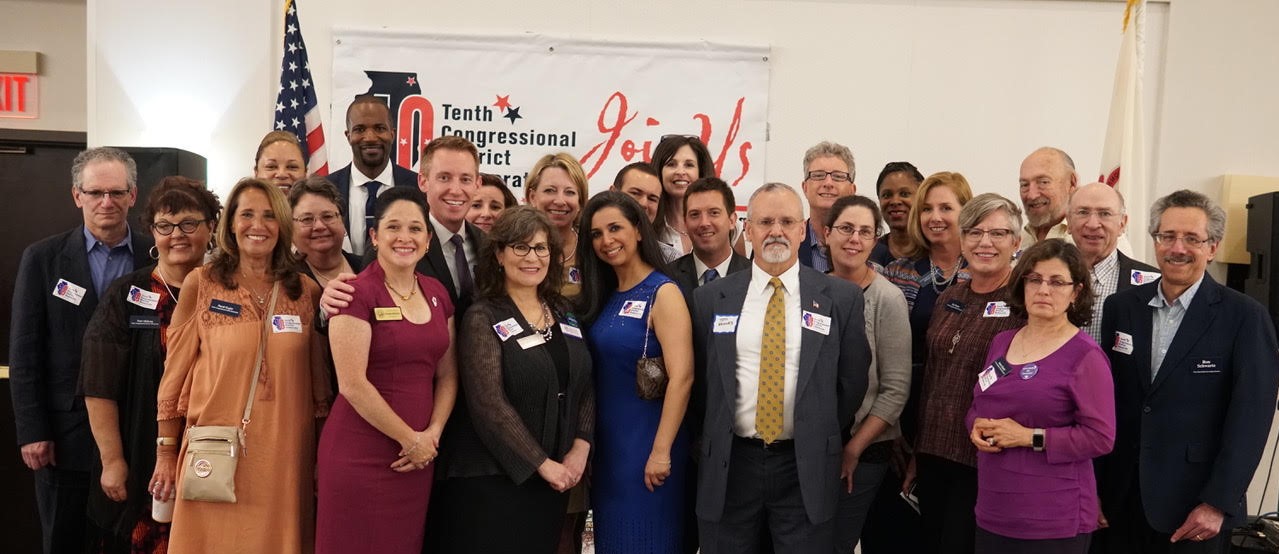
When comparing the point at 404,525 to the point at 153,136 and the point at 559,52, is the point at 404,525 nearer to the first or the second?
the point at 559,52

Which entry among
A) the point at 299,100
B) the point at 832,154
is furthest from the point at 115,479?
the point at 832,154

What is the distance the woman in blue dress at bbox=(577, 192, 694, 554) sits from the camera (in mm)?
2947

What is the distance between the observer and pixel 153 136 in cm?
565

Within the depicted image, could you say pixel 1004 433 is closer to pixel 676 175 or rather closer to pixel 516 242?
pixel 516 242

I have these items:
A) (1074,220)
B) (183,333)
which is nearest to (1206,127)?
(1074,220)

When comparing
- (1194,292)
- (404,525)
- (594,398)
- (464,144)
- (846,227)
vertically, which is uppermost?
(464,144)

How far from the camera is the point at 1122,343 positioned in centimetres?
301

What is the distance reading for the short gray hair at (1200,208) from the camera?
289 centimetres

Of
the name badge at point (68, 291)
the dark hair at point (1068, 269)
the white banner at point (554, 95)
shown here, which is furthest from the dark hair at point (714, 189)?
the name badge at point (68, 291)

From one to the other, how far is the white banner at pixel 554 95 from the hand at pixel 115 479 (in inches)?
118

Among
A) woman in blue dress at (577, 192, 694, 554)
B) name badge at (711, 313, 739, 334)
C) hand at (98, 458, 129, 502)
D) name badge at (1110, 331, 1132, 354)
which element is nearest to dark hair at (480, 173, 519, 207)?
woman in blue dress at (577, 192, 694, 554)

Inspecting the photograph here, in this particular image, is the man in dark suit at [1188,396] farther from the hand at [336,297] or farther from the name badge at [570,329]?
the hand at [336,297]

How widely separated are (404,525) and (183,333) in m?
0.94

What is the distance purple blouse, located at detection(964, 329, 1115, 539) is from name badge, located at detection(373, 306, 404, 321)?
6.26ft
